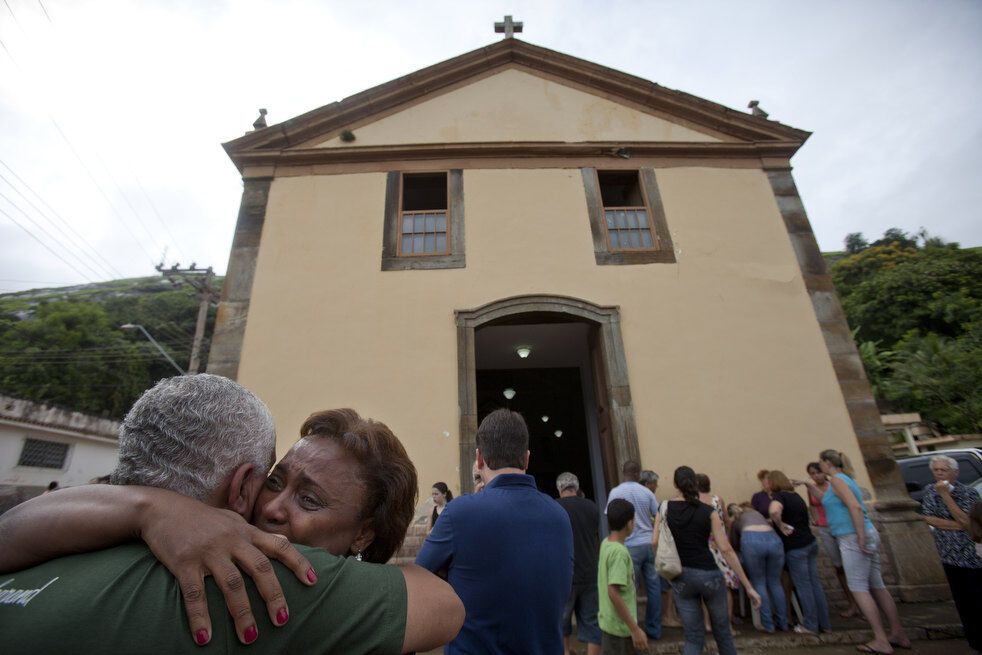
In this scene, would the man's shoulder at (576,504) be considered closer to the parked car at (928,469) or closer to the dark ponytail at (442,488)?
the dark ponytail at (442,488)

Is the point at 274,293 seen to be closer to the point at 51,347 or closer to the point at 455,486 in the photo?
the point at 455,486

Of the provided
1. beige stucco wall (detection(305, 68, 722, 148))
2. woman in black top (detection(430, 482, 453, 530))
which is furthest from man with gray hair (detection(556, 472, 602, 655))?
beige stucco wall (detection(305, 68, 722, 148))

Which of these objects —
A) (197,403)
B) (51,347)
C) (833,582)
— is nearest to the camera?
(197,403)

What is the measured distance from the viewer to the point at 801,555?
17.0ft

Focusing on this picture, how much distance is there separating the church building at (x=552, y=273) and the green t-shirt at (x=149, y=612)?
18.3 ft

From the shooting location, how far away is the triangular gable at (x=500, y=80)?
8500mm

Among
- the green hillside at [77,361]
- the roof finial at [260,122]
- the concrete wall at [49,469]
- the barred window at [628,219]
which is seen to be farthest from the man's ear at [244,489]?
the green hillside at [77,361]

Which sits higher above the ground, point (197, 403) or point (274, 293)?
point (274, 293)

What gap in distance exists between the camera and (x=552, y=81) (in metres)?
9.30

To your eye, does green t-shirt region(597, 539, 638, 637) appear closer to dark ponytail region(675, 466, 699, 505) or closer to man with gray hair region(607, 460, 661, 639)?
dark ponytail region(675, 466, 699, 505)

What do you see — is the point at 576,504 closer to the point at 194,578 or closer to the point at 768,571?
the point at 768,571

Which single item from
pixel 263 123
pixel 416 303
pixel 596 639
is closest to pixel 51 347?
pixel 263 123

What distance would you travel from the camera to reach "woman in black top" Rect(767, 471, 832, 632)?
16.6 feet

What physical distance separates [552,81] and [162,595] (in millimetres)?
10164
